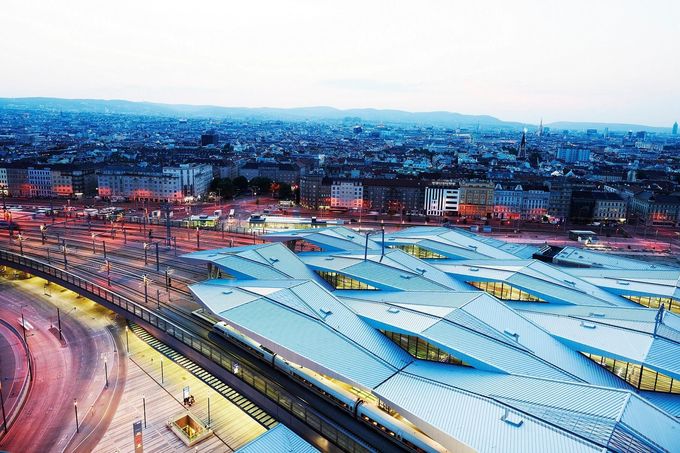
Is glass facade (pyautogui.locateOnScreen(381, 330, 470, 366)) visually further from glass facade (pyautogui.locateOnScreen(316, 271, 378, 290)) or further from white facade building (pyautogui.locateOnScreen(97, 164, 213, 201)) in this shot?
white facade building (pyautogui.locateOnScreen(97, 164, 213, 201))

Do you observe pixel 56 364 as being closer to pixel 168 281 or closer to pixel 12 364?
pixel 12 364

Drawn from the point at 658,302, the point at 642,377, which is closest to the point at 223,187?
the point at 658,302

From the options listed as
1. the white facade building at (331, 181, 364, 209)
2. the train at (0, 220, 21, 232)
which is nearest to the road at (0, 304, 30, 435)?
the train at (0, 220, 21, 232)

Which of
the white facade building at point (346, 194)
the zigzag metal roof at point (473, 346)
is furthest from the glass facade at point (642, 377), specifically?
the white facade building at point (346, 194)

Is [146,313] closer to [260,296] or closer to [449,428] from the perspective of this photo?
[260,296]

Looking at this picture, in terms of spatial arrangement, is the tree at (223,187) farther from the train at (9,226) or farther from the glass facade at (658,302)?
the glass facade at (658,302)

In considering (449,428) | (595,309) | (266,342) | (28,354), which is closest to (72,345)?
(28,354)
